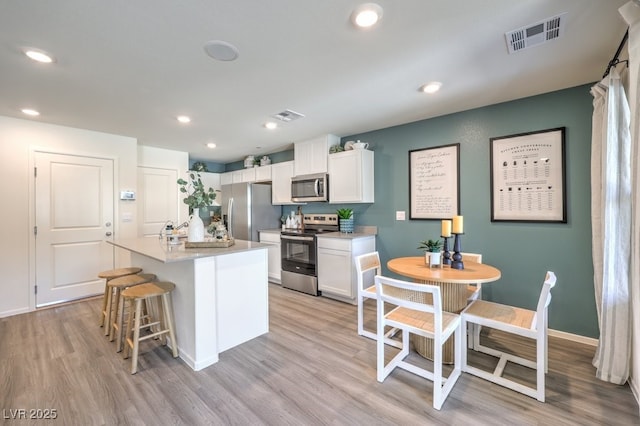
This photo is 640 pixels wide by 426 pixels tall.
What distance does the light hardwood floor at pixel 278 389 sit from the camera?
1.66 meters

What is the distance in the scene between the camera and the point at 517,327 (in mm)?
1809

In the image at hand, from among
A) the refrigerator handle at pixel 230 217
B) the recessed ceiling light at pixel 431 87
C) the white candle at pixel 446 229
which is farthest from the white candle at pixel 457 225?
the refrigerator handle at pixel 230 217

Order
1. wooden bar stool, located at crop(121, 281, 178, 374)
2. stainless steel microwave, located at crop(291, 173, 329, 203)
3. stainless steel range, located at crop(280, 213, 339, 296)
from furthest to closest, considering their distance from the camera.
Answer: stainless steel microwave, located at crop(291, 173, 329, 203), stainless steel range, located at crop(280, 213, 339, 296), wooden bar stool, located at crop(121, 281, 178, 374)

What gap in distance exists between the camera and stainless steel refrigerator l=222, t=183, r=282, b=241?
480 cm

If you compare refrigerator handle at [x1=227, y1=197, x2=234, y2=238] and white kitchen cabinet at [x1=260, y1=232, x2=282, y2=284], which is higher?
refrigerator handle at [x1=227, y1=197, x2=234, y2=238]

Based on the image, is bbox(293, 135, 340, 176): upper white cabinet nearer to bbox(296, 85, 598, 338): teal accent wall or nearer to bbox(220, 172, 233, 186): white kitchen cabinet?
bbox(296, 85, 598, 338): teal accent wall

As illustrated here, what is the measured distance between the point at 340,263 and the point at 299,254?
0.77m

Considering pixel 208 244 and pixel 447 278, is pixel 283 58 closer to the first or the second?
pixel 208 244

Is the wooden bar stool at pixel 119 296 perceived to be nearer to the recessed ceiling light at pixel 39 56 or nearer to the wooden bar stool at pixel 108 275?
the wooden bar stool at pixel 108 275

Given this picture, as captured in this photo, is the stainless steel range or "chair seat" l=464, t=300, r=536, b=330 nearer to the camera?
"chair seat" l=464, t=300, r=536, b=330

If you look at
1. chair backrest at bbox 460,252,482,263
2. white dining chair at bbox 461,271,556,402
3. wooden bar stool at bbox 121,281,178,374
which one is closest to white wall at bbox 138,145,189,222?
wooden bar stool at bbox 121,281,178,374

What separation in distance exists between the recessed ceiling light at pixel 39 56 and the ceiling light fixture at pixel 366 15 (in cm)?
218

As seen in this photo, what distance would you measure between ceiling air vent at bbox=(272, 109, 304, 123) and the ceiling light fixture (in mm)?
1528

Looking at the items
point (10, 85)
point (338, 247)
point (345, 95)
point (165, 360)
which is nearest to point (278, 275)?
point (338, 247)
